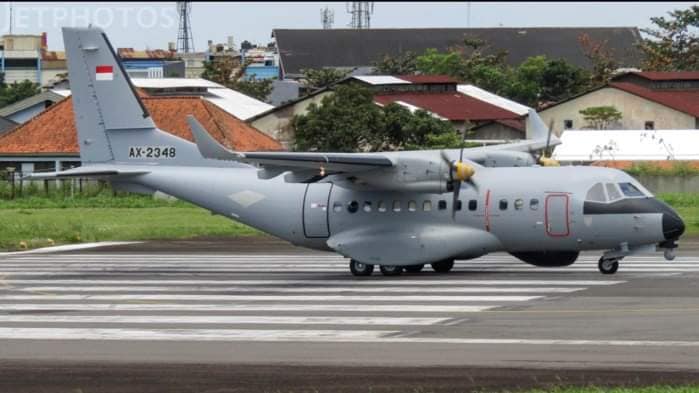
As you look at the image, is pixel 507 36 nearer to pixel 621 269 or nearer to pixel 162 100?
pixel 162 100

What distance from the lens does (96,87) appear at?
29.6 metres

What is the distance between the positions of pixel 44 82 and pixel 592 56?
176 feet

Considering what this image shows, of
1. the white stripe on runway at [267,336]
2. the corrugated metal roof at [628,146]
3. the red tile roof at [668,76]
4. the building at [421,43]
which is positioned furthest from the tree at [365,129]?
the building at [421,43]

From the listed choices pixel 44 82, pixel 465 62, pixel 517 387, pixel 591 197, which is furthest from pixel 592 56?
pixel 517 387

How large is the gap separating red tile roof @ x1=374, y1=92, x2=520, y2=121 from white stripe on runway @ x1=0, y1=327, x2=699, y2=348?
56429mm

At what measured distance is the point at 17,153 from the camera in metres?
61.1

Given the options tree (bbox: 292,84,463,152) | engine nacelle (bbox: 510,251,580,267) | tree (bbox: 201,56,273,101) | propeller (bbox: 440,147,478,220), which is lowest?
tree (bbox: 201,56,273,101)

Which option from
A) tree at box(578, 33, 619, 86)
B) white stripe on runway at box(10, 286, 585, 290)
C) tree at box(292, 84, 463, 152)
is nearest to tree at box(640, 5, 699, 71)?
tree at box(578, 33, 619, 86)

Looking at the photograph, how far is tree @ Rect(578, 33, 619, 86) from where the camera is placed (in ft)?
312

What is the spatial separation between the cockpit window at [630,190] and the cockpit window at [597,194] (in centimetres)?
38

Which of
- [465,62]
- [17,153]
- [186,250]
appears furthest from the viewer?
[465,62]

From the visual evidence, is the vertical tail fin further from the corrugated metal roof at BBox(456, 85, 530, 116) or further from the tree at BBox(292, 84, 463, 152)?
the corrugated metal roof at BBox(456, 85, 530, 116)

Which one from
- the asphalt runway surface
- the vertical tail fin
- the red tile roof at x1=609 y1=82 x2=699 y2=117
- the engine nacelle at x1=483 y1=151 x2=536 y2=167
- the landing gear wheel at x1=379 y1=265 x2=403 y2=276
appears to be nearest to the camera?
the asphalt runway surface

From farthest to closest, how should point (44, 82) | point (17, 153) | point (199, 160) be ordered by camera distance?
point (44, 82)
point (17, 153)
point (199, 160)
